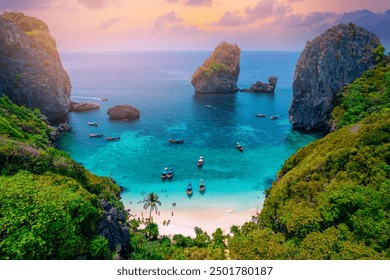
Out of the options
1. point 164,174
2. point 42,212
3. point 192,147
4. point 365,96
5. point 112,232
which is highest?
point 365,96

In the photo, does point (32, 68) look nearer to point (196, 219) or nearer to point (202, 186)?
point (202, 186)

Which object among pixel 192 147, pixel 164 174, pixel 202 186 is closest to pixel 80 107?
pixel 192 147

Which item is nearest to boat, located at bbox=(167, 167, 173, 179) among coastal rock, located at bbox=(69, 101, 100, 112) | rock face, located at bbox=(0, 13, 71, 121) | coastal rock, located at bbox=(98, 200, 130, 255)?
coastal rock, located at bbox=(98, 200, 130, 255)

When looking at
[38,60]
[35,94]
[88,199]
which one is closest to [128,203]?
[88,199]

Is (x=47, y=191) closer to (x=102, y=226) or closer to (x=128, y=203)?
(x=102, y=226)

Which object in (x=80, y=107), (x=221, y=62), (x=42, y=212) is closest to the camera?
(x=42, y=212)

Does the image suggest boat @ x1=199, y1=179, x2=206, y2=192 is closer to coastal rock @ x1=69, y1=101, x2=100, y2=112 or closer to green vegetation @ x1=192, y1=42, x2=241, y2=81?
coastal rock @ x1=69, y1=101, x2=100, y2=112

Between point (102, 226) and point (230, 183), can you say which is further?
point (230, 183)
